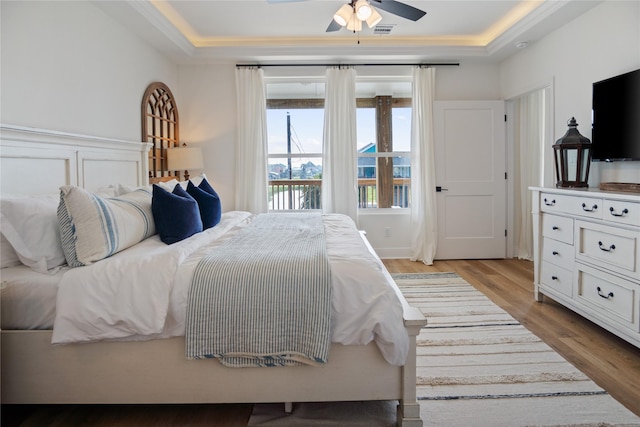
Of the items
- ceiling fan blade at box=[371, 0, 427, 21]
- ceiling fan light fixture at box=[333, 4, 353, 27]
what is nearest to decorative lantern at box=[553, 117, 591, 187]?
ceiling fan blade at box=[371, 0, 427, 21]

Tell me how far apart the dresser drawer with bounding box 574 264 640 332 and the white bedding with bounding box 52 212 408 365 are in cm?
162

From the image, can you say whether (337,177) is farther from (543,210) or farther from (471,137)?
(543,210)

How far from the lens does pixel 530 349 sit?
2596 mm

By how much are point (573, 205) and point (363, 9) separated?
2058 mm

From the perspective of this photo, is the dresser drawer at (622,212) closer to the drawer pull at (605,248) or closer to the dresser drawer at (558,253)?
the drawer pull at (605,248)

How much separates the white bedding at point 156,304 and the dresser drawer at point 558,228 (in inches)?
78.1

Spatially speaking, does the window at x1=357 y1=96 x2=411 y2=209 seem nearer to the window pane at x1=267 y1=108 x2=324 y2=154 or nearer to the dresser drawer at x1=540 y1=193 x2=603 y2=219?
the window pane at x1=267 y1=108 x2=324 y2=154

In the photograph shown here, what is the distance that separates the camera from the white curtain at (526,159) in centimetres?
515

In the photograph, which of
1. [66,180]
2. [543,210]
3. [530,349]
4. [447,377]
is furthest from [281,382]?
[543,210]

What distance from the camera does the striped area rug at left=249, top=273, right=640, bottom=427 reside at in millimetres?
1875

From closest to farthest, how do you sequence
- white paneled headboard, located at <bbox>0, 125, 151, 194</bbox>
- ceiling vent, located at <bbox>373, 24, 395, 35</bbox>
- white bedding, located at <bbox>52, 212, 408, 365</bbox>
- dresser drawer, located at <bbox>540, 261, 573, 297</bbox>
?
white bedding, located at <bbox>52, 212, 408, 365</bbox>, white paneled headboard, located at <bbox>0, 125, 151, 194</bbox>, dresser drawer, located at <bbox>540, 261, 573, 297</bbox>, ceiling vent, located at <bbox>373, 24, 395, 35</bbox>

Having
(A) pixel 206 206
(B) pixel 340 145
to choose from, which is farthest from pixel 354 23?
(B) pixel 340 145

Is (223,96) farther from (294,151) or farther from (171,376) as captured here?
(171,376)

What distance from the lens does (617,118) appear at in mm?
3053
